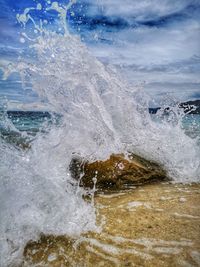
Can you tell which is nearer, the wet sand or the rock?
the wet sand

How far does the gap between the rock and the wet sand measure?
0.82m

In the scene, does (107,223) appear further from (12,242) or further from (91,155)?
(91,155)

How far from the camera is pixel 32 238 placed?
291cm

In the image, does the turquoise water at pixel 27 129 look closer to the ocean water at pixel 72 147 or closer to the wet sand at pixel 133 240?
the ocean water at pixel 72 147

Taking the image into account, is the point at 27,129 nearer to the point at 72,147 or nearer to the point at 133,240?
the point at 72,147

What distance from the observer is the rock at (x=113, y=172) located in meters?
4.67

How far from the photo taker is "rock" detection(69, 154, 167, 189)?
4675mm

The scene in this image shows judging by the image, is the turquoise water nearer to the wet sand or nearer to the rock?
the rock

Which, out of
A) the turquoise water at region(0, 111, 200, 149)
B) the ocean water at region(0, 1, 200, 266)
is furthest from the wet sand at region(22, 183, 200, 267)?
the turquoise water at region(0, 111, 200, 149)

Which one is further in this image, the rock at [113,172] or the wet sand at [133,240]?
the rock at [113,172]

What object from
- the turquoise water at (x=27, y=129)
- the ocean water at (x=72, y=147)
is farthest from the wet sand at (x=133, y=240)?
the turquoise water at (x=27, y=129)

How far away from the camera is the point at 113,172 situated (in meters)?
4.75

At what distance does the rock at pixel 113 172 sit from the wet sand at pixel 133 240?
32.3 inches

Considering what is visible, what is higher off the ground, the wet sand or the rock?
the rock
